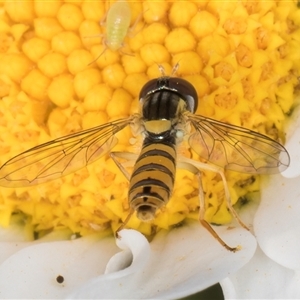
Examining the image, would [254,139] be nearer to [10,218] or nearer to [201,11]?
[201,11]

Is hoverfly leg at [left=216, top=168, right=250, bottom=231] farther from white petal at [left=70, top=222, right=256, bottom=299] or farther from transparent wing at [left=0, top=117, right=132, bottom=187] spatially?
transparent wing at [left=0, top=117, right=132, bottom=187]

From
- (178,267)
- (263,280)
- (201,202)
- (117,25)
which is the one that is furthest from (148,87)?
(263,280)

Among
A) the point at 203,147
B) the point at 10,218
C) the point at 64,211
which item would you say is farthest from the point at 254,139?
the point at 10,218

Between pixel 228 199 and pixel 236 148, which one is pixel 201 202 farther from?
pixel 236 148

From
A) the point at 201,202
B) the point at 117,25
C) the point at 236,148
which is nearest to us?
the point at 236,148

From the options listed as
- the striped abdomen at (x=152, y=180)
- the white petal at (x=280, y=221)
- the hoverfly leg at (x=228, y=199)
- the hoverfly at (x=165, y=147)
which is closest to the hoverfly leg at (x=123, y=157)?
the hoverfly at (x=165, y=147)

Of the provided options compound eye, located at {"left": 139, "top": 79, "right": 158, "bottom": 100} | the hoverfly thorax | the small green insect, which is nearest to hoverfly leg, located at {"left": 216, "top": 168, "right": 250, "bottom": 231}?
the hoverfly thorax
